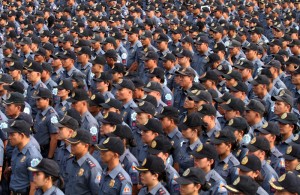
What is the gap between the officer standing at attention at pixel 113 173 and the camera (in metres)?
4.78

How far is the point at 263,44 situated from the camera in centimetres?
1070

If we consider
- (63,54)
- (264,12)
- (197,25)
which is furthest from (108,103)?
(264,12)

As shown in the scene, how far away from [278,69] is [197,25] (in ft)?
14.9

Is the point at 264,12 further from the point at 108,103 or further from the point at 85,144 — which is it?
the point at 85,144

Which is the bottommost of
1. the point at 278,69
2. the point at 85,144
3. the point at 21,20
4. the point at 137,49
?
the point at 21,20

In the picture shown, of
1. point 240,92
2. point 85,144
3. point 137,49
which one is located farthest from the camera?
point 137,49

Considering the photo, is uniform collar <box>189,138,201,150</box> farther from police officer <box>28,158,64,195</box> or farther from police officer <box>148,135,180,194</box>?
police officer <box>28,158,64,195</box>

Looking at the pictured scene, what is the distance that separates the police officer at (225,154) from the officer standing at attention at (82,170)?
4.06 ft

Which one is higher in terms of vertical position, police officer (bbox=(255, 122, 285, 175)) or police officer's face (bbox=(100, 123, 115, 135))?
police officer (bbox=(255, 122, 285, 175))

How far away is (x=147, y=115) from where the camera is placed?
6.15m

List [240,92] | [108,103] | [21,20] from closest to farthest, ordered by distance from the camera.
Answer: [108,103] → [240,92] → [21,20]

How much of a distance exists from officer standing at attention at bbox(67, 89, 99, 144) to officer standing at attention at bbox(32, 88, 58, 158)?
0.29 metres

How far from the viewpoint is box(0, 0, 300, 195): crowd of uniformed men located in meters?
4.85

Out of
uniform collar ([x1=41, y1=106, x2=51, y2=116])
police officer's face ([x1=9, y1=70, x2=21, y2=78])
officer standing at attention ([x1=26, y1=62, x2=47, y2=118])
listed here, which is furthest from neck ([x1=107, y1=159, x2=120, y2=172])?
→ police officer's face ([x1=9, y1=70, x2=21, y2=78])
